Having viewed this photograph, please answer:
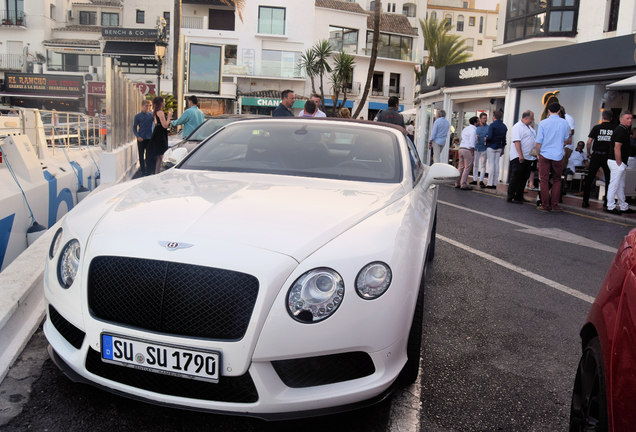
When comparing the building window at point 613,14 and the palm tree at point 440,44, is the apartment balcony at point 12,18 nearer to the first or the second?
the palm tree at point 440,44

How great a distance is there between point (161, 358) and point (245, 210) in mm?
857

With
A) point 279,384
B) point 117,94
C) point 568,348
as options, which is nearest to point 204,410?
point 279,384

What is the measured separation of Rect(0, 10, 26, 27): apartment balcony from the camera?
5078 centimetres

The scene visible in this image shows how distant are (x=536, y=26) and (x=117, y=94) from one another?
763 inches

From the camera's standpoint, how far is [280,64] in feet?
163

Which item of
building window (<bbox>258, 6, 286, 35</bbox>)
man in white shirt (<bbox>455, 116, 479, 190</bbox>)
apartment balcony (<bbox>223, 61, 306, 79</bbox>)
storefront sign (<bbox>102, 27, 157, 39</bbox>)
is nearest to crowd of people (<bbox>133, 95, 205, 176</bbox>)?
man in white shirt (<bbox>455, 116, 479, 190</bbox>)

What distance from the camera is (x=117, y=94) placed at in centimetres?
1198

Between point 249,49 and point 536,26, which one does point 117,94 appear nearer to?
point 536,26

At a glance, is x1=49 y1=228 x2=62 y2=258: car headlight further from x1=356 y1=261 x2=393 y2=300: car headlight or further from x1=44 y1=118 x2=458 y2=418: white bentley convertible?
x1=356 y1=261 x2=393 y2=300: car headlight

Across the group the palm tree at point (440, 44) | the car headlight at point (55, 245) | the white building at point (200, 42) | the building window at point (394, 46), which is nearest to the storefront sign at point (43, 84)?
the white building at point (200, 42)

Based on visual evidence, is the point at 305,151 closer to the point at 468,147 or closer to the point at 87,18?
the point at 468,147

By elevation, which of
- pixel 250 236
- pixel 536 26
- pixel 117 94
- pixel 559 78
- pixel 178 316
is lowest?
pixel 178 316

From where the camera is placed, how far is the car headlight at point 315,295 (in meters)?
2.31

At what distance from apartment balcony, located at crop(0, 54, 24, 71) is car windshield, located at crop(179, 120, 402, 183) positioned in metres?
54.1
